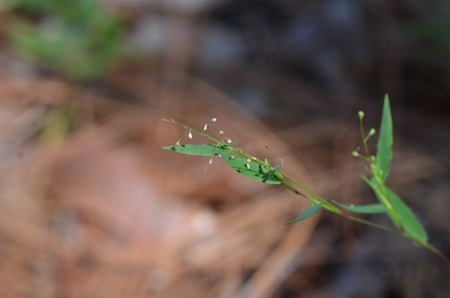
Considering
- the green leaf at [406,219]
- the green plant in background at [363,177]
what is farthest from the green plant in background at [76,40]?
the green leaf at [406,219]

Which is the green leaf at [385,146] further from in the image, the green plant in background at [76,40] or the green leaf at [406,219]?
the green plant in background at [76,40]

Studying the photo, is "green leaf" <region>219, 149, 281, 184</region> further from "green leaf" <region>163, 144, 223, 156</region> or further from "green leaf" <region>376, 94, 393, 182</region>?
"green leaf" <region>376, 94, 393, 182</region>

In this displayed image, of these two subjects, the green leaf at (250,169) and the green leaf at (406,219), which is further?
the green leaf at (406,219)

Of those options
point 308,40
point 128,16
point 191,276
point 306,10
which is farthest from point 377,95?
point 128,16

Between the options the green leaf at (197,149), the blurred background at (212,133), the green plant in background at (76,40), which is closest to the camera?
the green leaf at (197,149)

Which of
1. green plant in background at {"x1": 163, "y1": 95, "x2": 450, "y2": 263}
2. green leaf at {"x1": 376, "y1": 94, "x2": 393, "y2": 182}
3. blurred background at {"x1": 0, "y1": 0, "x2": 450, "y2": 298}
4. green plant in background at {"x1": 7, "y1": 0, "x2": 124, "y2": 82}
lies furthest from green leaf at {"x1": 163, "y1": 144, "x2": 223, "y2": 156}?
green plant in background at {"x1": 7, "y1": 0, "x2": 124, "y2": 82}

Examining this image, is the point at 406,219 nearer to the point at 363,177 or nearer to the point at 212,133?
the point at 363,177

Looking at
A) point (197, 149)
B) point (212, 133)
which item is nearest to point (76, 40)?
point (212, 133)
